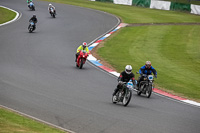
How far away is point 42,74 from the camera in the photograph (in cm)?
1961

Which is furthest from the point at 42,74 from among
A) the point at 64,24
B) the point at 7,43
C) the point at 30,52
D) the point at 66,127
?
the point at 64,24

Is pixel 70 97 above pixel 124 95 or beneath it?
beneath

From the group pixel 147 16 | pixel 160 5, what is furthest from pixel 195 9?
pixel 147 16

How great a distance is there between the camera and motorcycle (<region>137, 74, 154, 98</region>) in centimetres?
1666

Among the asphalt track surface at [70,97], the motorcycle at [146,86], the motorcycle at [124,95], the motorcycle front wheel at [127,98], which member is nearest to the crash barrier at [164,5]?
the asphalt track surface at [70,97]

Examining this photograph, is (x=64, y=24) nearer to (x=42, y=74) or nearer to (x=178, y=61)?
(x=178, y=61)

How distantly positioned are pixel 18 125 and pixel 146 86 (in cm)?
790

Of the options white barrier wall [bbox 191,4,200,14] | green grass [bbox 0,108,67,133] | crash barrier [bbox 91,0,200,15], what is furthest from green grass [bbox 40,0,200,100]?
green grass [bbox 0,108,67,133]

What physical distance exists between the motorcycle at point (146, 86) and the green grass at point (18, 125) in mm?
6846

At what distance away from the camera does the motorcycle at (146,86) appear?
16656 mm

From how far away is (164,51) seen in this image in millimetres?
30375

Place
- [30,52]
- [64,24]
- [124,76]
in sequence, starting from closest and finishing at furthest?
[124,76], [30,52], [64,24]

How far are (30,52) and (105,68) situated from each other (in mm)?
6256

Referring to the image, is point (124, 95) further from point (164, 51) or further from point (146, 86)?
point (164, 51)
